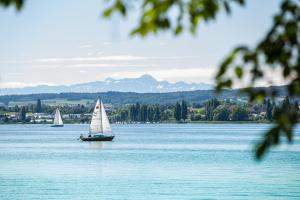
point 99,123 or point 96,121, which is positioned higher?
point 96,121

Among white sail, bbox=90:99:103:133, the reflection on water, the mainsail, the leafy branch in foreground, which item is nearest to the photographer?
the leafy branch in foreground

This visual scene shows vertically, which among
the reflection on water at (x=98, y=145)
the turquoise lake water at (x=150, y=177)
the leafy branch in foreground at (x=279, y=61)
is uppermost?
the leafy branch in foreground at (x=279, y=61)

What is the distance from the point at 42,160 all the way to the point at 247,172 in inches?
1133

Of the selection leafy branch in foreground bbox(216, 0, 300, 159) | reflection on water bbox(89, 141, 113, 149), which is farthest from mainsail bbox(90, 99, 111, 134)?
leafy branch in foreground bbox(216, 0, 300, 159)

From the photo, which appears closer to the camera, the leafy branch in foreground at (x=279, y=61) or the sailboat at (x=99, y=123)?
the leafy branch in foreground at (x=279, y=61)

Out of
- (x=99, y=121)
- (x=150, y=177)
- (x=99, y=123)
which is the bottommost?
(x=150, y=177)

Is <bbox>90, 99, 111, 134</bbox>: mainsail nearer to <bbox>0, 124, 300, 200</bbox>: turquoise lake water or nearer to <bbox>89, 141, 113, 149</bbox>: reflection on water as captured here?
<bbox>89, 141, 113, 149</bbox>: reflection on water

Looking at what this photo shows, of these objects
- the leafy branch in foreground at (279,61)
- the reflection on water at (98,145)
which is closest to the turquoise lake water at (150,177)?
the reflection on water at (98,145)

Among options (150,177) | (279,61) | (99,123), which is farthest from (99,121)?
(279,61)

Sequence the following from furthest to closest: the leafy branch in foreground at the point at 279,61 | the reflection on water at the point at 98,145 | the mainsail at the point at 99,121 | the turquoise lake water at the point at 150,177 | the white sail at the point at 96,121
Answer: the mainsail at the point at 99,121, the white sail at the point at 96,121, the reflection on water at the point at 98,145, the turquoise lake water at the point at 150,177, the leafy branch in foreground at the point at 279,61

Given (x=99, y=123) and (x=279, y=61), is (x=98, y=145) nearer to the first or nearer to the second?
(x=99, y=123)

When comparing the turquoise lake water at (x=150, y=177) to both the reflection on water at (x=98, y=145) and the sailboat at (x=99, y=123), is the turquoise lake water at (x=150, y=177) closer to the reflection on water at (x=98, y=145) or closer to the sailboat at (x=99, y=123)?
the reflection on water at (x=98, y=145)

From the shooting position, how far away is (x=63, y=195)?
50.5m

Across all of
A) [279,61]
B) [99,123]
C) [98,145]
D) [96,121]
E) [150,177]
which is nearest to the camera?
[279,61]
